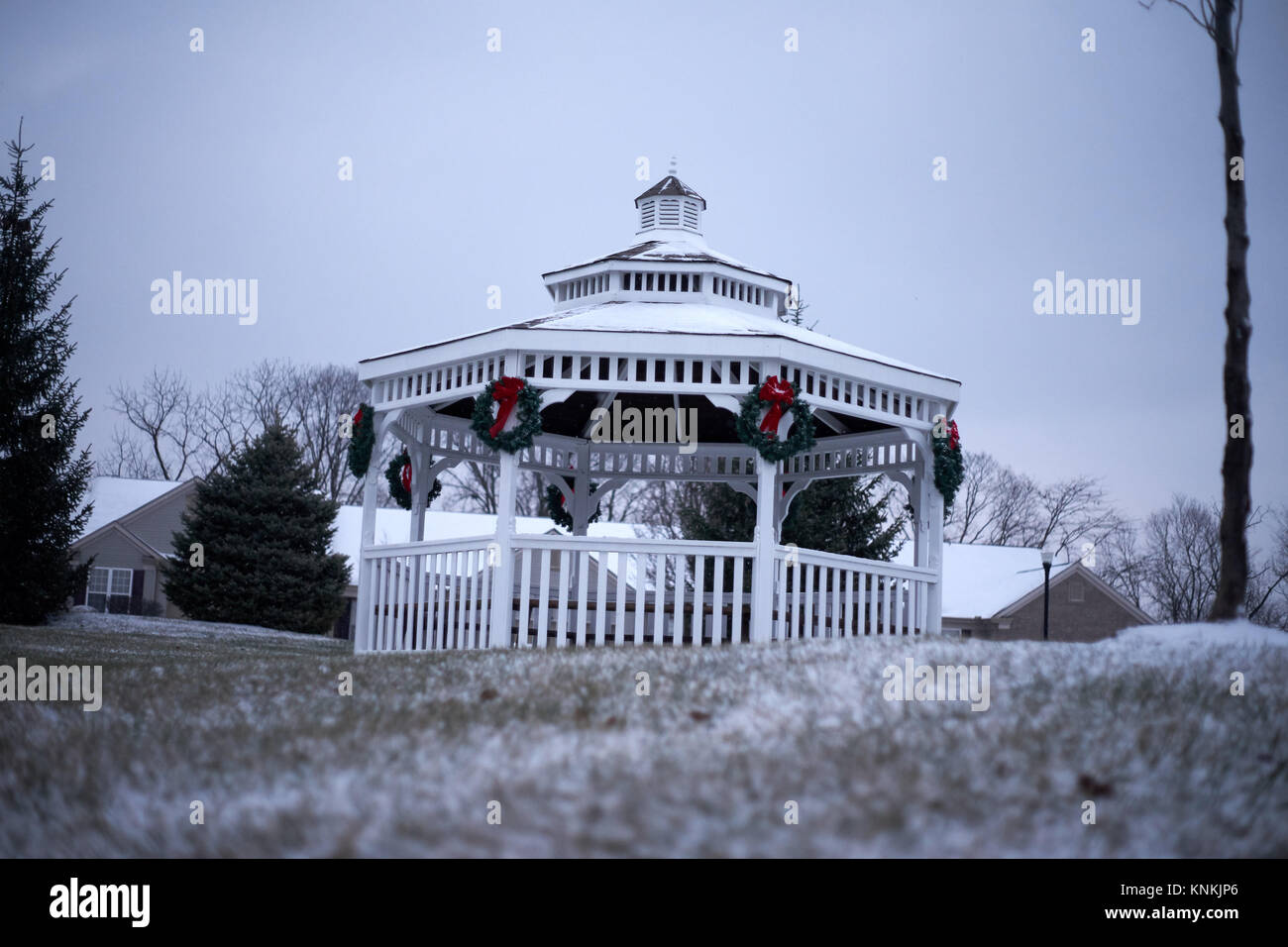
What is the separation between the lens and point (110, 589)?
36969 millimetres

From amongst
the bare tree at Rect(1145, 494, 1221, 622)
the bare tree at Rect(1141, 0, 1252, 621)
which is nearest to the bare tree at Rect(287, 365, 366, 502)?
the bare tree at Rect(1145, 494, 1221, 622)

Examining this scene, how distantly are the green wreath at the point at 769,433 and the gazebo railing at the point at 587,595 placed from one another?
0.94 m

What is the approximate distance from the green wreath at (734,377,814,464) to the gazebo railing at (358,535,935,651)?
0.94 m

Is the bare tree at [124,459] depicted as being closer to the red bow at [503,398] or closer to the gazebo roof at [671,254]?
the gazebo roof at [671,254]

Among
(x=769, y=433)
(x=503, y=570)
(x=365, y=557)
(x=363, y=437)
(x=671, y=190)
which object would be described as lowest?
(x=503, y=570)

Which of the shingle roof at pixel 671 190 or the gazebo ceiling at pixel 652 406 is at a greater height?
the shingle roof at pixel 671 190

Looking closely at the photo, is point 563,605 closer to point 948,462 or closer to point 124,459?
point 948,462

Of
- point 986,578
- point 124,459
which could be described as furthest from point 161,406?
point 986,578

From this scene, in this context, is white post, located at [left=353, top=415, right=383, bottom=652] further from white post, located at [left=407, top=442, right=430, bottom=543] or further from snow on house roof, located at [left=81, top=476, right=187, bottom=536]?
snow on house roof, located at [left=81, top=476, right=187, bottom=536]

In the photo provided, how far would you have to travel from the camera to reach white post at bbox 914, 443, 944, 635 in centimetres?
1265

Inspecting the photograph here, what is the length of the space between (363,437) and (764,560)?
16.2 ft

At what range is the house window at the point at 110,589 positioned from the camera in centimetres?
3675

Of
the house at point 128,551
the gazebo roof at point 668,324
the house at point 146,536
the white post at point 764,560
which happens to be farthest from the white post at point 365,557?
the house at point 128,551

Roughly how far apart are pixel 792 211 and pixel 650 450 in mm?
26215
